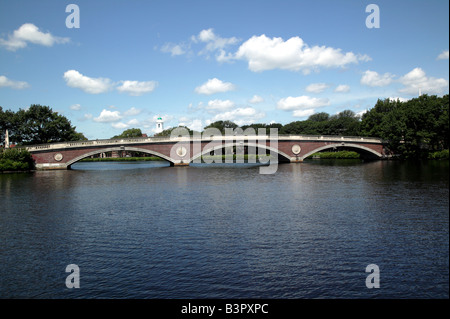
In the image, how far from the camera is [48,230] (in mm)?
17234

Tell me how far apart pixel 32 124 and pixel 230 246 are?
69.0m

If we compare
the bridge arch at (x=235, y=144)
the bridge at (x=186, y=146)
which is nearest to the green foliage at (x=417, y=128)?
the bridge at (x=186, y=146)

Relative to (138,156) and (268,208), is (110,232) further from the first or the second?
(138,156)

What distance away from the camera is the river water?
10594 millimetres

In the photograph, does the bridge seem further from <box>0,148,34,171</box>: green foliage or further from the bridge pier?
<box>0,148,34,171</box>: green foliage

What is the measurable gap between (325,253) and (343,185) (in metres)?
20.4

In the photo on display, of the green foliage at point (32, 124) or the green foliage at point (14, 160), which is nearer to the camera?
the green foliage at point (14, 160)

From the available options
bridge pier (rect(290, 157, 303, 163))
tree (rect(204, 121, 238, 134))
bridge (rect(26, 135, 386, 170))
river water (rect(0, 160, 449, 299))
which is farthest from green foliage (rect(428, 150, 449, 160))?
tree (rect(204, 121, 238, 134))

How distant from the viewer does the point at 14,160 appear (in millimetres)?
54844

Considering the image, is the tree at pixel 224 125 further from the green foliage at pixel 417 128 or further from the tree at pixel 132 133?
the green foliage at pixel 417 128

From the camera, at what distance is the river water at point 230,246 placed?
1059 centimetres

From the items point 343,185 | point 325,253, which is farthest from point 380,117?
point 325,253

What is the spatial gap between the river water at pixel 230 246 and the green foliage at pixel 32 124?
168ft
